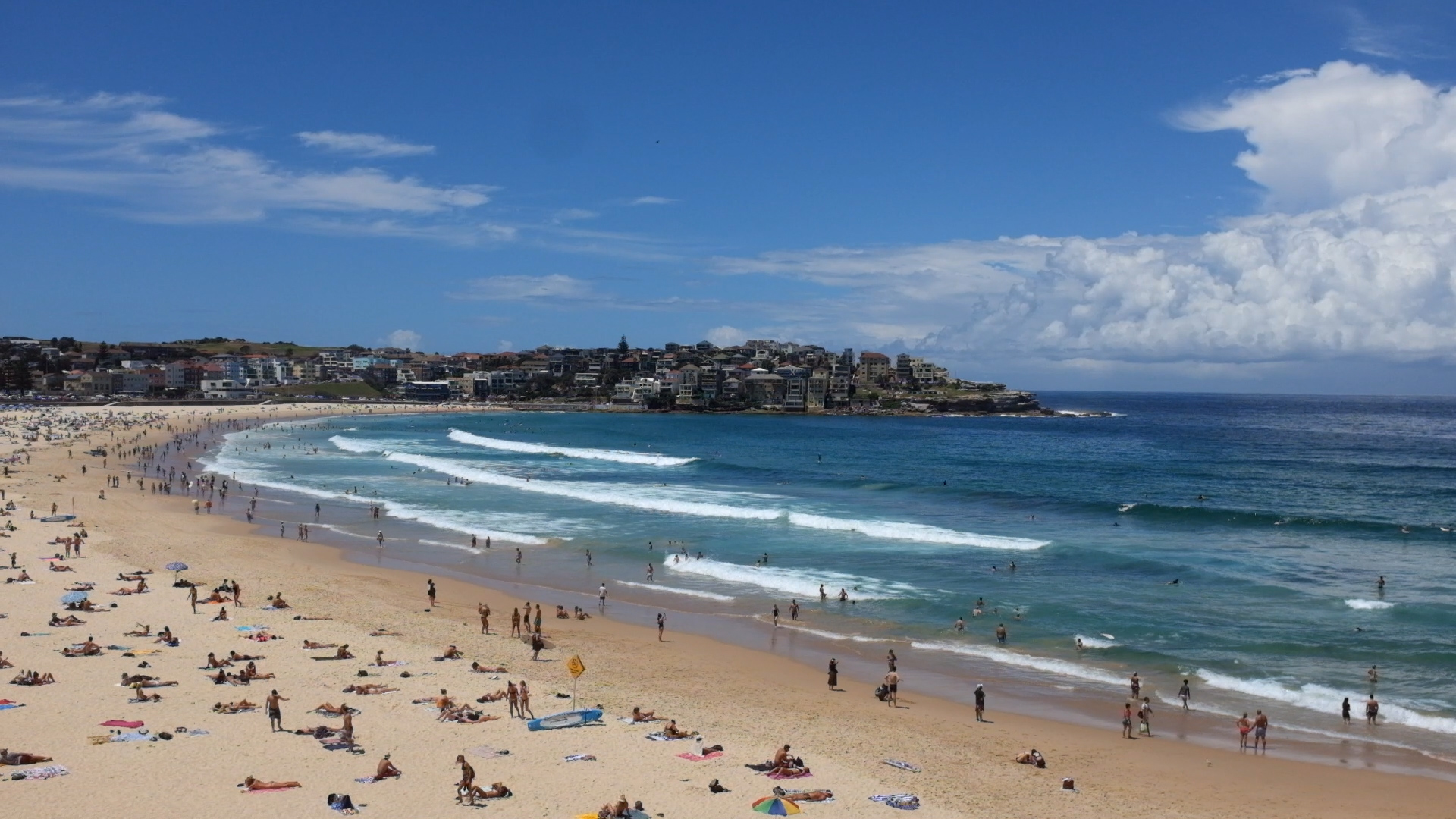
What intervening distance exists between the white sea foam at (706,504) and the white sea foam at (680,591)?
10.4 m

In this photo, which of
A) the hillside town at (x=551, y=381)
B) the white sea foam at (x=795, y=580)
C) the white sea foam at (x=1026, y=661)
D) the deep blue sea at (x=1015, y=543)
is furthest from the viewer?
the hillside town at (x=551, y=381)

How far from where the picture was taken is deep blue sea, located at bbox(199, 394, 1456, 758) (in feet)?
68.9

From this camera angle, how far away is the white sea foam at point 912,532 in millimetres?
34906

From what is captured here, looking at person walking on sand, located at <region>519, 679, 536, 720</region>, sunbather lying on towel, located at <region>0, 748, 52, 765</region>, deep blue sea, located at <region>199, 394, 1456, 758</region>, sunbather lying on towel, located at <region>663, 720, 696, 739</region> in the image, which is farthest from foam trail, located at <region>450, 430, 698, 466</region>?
sunbather lying on towel, located at <region>0, 748, 52, 765</region>

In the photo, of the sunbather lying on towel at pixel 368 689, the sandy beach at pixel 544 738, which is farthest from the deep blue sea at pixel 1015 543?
the sunbather lying on towel at pixel 368 689

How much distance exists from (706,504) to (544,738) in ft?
98.2

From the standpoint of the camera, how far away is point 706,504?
45625mm

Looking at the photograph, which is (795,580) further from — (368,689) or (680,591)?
(368,689)

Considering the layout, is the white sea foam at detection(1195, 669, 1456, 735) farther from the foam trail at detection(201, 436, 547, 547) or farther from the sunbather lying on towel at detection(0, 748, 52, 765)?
the foam trail at detection(201, 436, 547, 547)

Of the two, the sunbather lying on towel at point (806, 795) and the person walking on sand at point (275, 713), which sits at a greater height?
the person walking on sand at point (275, 713)

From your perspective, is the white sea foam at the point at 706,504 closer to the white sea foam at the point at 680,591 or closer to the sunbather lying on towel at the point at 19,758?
the white sea foam at the point at 680,591

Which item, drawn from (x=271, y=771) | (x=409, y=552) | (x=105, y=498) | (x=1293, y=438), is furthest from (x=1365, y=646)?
(x=1293, y=438)

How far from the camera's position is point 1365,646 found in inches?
850

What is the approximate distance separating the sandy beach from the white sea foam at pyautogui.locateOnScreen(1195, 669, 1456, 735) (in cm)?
238
